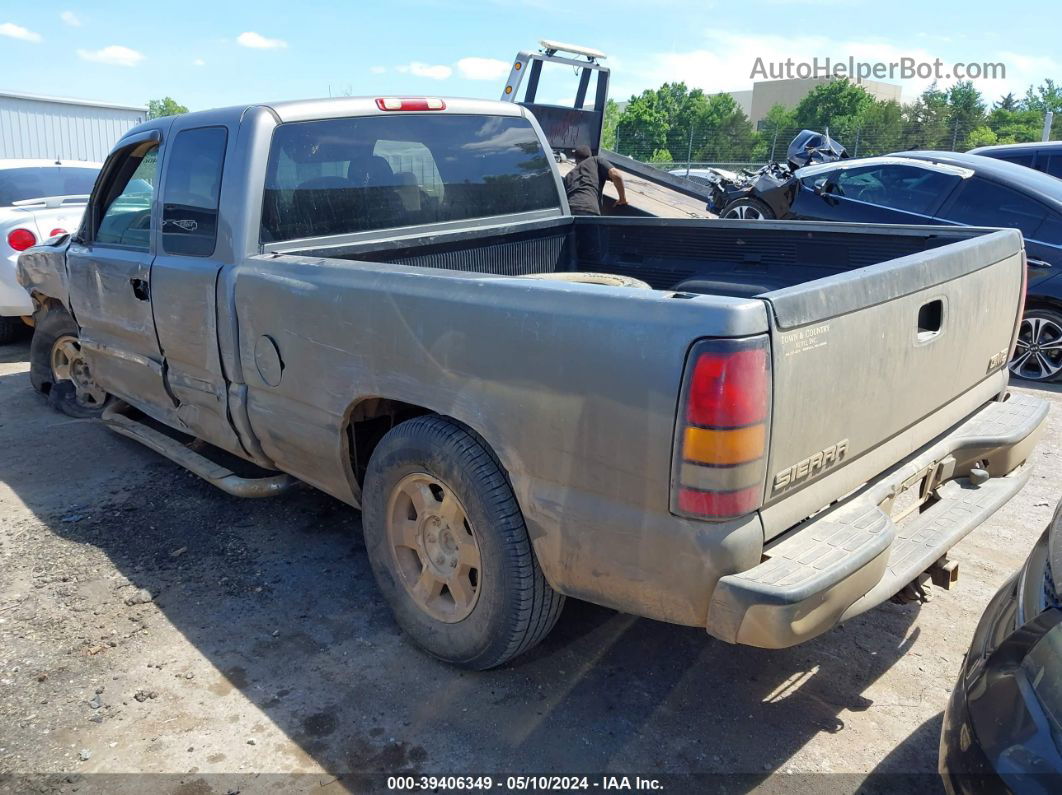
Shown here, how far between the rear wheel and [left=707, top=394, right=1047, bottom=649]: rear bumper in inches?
173

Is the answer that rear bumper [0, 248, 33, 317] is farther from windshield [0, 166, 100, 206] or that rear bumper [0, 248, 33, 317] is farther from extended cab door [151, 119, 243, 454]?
extended cab door [151, 119, 243, 454]

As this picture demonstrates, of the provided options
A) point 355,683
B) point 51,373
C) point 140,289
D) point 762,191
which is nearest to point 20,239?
point 51,373

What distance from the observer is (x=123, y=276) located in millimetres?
4195

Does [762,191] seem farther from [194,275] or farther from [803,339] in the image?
[803,339]

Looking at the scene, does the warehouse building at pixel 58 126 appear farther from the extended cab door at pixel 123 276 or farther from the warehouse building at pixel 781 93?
the warehouse building at pixel 781 93

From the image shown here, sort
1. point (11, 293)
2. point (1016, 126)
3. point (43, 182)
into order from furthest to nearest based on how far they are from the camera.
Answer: point (1016, 126), point (43, 182), point (11, 293)

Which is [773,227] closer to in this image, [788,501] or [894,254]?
[894,254]

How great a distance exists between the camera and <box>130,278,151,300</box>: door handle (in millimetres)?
3990

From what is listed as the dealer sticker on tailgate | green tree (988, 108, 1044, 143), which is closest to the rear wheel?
the dealer sticker on tailgate

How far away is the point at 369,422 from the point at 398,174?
1.36m

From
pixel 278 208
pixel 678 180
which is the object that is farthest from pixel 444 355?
pixel 678 180

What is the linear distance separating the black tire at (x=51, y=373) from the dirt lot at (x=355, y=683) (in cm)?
200

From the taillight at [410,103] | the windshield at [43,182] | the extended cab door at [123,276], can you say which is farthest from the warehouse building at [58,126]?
the taillight at [410,103]

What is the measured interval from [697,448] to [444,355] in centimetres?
92
